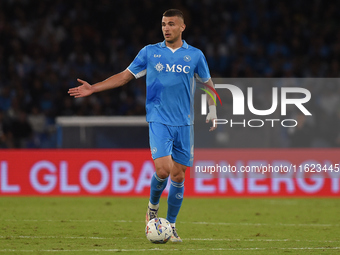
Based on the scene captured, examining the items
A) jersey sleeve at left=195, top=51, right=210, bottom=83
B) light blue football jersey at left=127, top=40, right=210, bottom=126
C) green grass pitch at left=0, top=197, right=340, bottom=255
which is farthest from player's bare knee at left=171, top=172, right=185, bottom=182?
jersey sleeve at left=195, top=51, right=210, bottom=83

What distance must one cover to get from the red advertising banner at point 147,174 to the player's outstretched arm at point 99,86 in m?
5.45

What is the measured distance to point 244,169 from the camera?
1190cm

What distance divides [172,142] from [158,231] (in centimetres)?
97

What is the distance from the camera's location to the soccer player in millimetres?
6422

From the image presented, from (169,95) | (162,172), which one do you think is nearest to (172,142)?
(162,172)

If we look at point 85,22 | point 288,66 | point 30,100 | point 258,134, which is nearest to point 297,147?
point 258,134

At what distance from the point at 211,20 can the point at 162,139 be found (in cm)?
1146

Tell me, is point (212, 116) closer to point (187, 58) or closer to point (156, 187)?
point (187, 58)

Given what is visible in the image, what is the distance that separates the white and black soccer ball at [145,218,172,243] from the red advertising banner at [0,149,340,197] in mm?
5636

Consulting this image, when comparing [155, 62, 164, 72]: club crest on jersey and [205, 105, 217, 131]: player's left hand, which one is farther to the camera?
[205, 105, 217, 131]: player's left hand

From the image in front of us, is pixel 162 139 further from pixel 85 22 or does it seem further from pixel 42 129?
pixel 85 22

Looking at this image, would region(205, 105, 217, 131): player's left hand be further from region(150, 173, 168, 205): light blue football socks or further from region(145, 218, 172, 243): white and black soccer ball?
region(145, 218, 172, 243): white and black soccer ball

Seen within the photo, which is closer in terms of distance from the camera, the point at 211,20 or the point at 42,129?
the point at 42,129

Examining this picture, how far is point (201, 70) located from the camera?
6.70m
